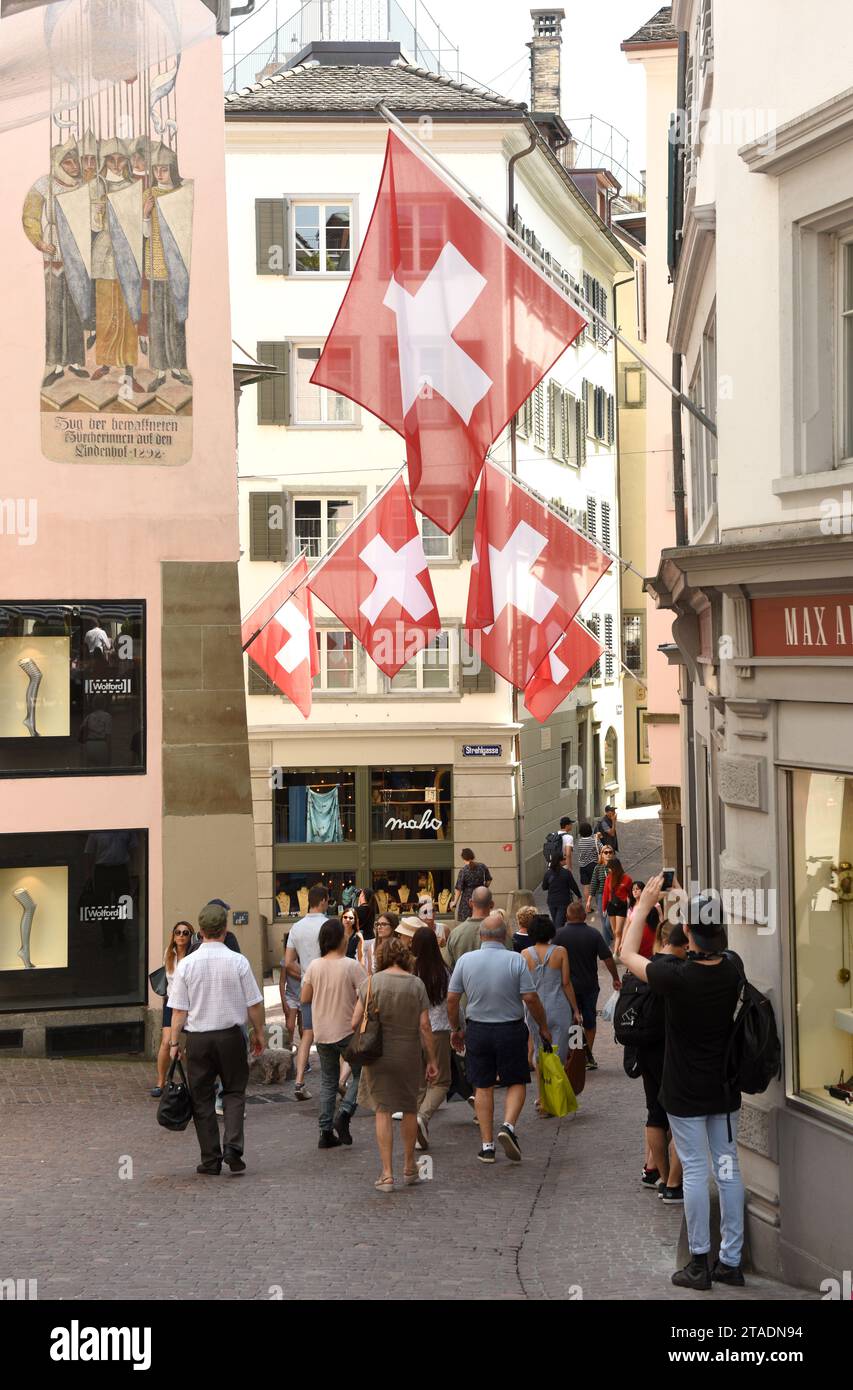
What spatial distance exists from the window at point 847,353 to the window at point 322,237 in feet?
81.6

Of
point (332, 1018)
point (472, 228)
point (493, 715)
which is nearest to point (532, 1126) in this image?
point (332, 1018)

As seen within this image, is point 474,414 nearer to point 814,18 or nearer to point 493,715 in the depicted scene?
point 814,18

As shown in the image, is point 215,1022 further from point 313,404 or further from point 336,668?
point 313,404

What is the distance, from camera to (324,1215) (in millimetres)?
10914

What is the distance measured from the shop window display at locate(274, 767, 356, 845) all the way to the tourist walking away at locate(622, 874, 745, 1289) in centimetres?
2417

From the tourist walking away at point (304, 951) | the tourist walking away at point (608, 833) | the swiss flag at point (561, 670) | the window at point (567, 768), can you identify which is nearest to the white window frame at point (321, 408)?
the tourist walking away at point (608, 833)

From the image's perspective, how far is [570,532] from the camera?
17.4 metres

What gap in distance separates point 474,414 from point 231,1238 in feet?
20.2

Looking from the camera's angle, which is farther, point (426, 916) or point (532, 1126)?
point (426, 916)

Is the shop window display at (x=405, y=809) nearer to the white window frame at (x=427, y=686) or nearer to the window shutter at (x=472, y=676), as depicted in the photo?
the white window frame at (x=427, y=686)

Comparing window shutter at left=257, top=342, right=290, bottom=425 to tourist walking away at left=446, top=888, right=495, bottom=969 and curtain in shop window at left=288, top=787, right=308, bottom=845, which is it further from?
tourist walking away at left=446, top=888, right=495, bottom=969

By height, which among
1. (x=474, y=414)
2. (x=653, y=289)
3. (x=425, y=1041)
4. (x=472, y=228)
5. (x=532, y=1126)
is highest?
(x=653, y=289)

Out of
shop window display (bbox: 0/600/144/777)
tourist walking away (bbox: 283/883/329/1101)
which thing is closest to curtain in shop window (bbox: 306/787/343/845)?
shop window display (bbox: 0/600/144/777)

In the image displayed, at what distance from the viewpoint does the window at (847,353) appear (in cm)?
966
